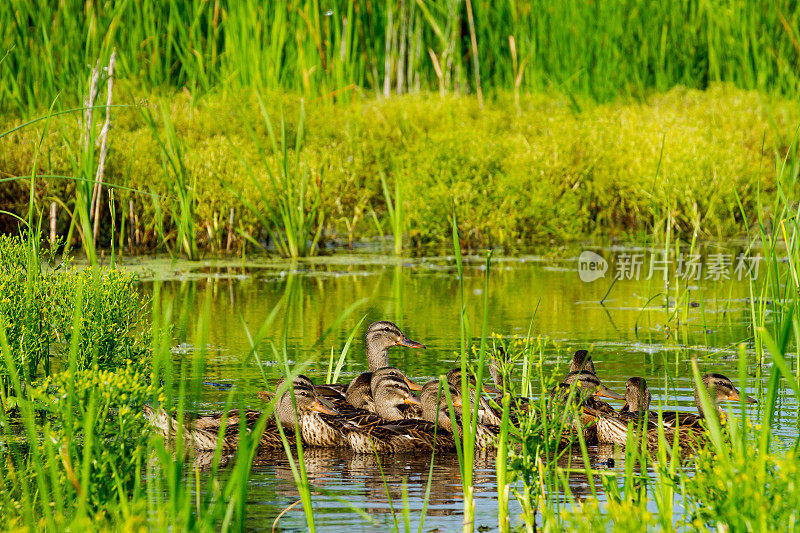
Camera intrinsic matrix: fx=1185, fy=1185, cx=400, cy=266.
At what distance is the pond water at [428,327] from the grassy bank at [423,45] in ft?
11.3

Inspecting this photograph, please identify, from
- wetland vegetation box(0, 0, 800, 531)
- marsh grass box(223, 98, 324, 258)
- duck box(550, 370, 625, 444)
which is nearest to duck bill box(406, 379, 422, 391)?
wetland vegetation box(0, 0, 800, 531)

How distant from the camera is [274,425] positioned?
18.4 feet

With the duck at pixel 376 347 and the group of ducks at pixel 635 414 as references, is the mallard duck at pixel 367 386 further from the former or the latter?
the group of ducks at pixel 635 414

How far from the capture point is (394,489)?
475 centimetres

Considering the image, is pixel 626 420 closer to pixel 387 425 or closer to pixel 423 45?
pixel 387 425

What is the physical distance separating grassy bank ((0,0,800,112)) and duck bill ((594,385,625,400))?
828 cm

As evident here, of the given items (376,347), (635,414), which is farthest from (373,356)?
(635,414)

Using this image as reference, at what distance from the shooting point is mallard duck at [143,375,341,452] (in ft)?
17.7

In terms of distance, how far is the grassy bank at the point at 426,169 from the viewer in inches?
464

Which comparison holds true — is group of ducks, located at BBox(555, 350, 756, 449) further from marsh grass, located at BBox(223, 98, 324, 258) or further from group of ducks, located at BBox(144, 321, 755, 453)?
marsh grass, located at BBox(223, 98, 324, 258)

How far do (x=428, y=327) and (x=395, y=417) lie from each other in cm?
238

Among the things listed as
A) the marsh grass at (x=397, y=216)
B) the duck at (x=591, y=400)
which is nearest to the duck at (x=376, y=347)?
the duck at (x=591, y=400)

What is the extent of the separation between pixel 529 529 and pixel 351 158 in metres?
10.0

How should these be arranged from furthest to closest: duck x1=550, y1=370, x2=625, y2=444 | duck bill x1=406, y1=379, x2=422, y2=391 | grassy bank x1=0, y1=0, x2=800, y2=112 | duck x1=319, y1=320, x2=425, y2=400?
grassy bank x1=0, y1=0, x2=800, y2=112, duck x1=319, y1=320, x2=425, y2=400, duck bill x1=406, y1=379, x2=422, y2=391, duck x1=550, y1=370, x2=625, y2=444
